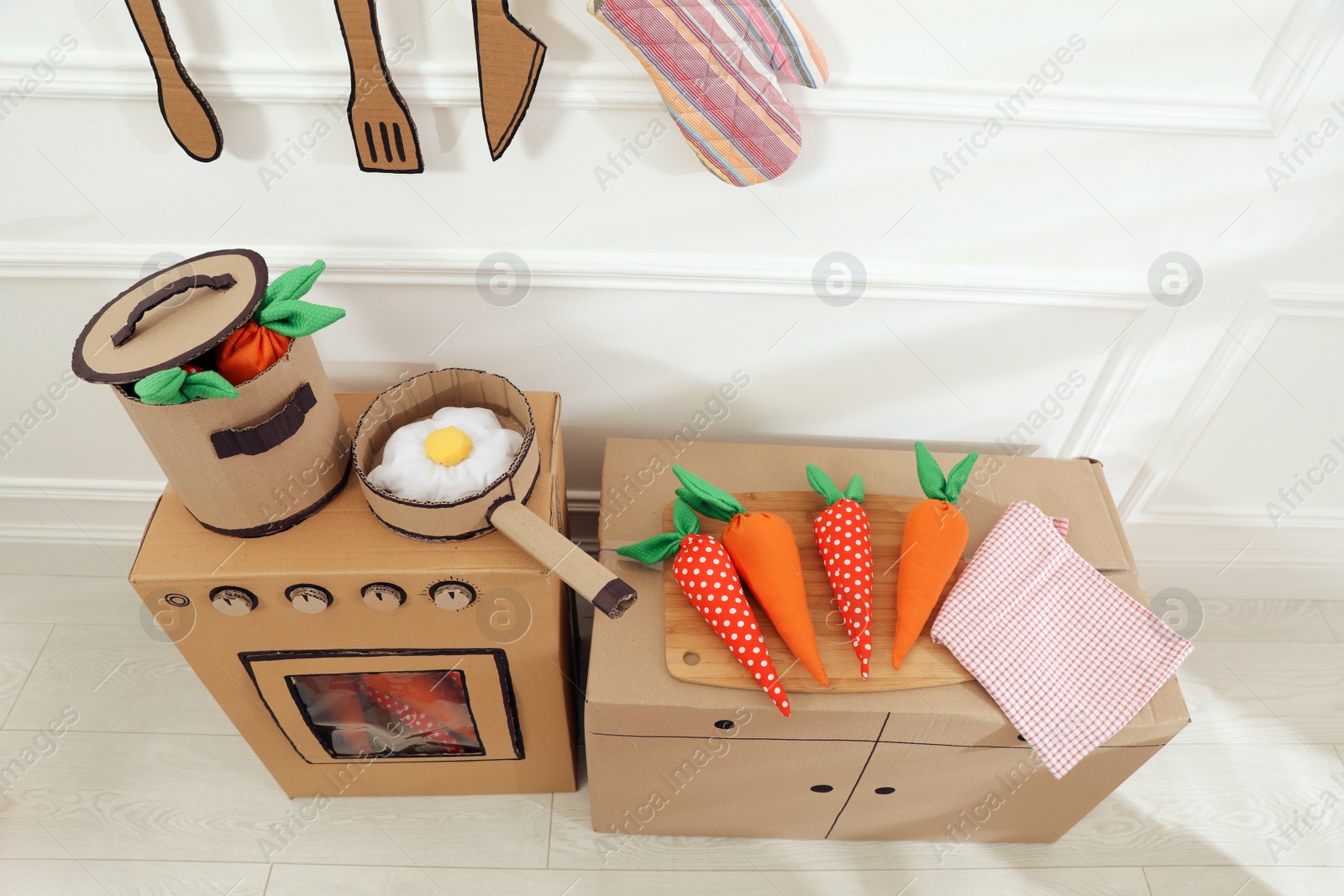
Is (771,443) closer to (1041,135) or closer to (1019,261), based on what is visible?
(1019,261)

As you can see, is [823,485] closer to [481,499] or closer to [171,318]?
[481,499]

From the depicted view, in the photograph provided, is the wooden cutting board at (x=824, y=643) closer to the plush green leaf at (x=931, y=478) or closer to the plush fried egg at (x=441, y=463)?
the plush green leaf at (x=931, y=478)

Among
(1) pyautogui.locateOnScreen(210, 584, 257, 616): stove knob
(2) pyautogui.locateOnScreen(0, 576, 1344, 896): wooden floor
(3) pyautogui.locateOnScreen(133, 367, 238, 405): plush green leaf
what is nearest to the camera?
(3) pyautogui.locateOnScreen(133, 367, 238, 405): plush green leaf

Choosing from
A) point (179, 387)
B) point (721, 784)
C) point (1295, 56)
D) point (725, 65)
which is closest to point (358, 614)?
point (179, 387)

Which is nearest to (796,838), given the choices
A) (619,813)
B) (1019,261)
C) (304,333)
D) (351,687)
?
(619,813)

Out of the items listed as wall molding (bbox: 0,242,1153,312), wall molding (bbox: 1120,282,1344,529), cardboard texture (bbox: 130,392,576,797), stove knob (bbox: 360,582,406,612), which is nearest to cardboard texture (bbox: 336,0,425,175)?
wall molding (bbox: 0,242,1153,312)

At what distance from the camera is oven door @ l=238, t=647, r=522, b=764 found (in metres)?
1.14

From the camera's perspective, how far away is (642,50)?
869 millimetres

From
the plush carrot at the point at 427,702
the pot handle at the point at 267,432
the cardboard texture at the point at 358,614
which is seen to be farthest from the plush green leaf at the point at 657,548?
the pot handle at the point at 267,432

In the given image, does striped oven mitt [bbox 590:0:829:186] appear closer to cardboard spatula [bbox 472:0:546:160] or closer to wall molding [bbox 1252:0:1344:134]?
cardboard spatula [bbox 472:0:546:160]

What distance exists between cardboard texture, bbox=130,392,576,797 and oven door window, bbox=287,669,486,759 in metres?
0.01

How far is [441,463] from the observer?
39.0 inches

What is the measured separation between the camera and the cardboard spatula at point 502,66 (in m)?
0.87

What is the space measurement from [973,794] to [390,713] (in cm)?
92
